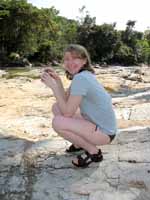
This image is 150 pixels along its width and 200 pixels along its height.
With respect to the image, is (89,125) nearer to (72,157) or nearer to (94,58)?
(72,157)

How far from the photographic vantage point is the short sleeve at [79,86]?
3.84 metres

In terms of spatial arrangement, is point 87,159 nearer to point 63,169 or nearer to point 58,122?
point 63,169

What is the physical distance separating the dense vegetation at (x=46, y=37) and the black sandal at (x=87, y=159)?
2188 centimetres

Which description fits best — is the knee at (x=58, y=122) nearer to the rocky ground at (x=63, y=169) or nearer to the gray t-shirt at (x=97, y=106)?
the gray t-shirt at (x=97, y=106)

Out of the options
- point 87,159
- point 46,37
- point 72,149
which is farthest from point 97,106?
point 46,37

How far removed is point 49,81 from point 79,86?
14.6 inches

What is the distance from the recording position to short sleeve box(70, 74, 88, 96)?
3842 millimetres

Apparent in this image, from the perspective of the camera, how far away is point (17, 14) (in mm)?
27109

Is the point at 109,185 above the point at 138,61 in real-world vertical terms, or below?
above

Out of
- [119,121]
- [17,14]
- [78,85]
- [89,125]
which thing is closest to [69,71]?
[78,85]

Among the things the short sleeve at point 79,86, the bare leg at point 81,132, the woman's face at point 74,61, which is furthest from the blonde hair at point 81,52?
the bare leg at point 81,132

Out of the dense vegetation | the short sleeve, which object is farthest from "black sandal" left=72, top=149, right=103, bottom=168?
the dense vegetation

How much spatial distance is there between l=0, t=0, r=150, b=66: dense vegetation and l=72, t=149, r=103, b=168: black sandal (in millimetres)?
21880

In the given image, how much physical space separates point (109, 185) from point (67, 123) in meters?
0.69
